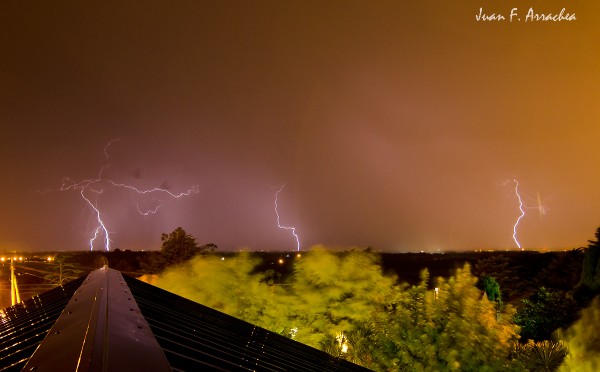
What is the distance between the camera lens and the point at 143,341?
2.79 m

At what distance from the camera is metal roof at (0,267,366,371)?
2.36m

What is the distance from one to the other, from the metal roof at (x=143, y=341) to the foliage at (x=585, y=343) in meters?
10.4

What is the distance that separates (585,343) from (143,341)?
615 inches

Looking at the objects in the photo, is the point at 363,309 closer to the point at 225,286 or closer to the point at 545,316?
the point at 225,286

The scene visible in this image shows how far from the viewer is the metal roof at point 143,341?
2.36 meters

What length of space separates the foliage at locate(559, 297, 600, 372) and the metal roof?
1039 cm

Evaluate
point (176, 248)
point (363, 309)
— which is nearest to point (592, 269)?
point (363, 309)

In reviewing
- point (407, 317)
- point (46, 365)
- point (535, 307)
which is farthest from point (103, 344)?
point (535, 307)

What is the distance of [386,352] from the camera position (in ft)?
35.6

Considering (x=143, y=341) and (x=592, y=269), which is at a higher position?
(x=592, y=269)

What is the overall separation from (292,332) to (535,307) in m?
15.2

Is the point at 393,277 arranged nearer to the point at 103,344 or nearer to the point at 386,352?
the point at 386,352

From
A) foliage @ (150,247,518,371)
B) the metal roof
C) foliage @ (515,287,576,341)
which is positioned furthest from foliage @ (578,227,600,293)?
the metal roof

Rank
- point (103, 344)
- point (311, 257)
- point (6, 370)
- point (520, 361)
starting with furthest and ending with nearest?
point (311, 257), point (520, 361), point (6, 370), point (103, 344)
